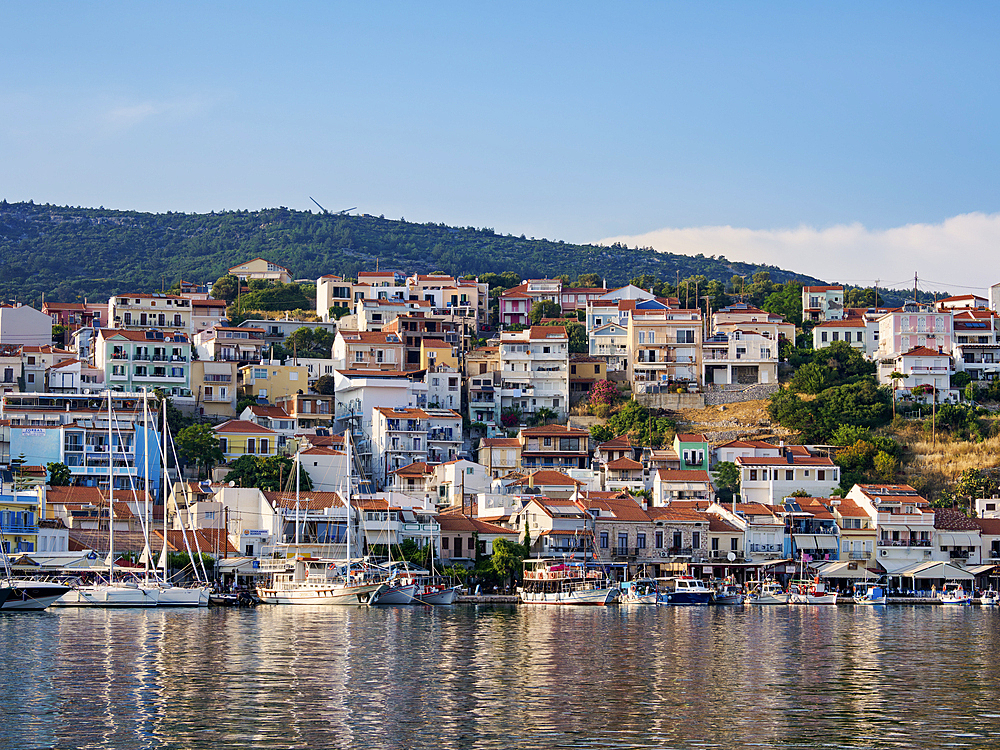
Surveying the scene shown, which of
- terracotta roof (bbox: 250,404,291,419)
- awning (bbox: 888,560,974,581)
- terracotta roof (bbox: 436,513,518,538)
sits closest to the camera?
terracotta roof (bbox: 436,513,518,538)

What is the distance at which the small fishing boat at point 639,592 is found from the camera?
225 feet

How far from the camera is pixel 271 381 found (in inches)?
3831

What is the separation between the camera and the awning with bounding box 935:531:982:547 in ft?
253

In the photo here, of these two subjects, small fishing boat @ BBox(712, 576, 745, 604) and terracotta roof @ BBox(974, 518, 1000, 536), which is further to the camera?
terracotta roof @ BBox(974, 518, 1000, 536)

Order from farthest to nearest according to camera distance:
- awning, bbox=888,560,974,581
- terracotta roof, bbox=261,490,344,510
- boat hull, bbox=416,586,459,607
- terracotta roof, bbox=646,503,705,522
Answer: terracotta roof, bbox=646,503,705,522 → awning, bbox=888,560,974,581 → terracotta roof, bbox=261,490,344,510 → boat hull, bbox=416,586,459,607

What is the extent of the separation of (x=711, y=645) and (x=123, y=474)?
45372 mm

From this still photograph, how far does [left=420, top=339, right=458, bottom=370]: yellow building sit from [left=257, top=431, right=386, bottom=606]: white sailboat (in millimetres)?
33836

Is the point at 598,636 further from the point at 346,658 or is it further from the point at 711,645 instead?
the point at 346,658

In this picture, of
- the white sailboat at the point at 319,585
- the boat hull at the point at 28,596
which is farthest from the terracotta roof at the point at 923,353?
the boat hull at the point at 28,596

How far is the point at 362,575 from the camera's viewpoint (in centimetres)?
6531

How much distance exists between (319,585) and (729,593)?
22083mm

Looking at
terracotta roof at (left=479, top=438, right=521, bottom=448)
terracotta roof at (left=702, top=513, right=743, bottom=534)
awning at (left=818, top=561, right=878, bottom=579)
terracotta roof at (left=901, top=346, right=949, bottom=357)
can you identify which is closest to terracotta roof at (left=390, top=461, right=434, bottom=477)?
terracotta roof at (left=479, top=438, right=521, bottom=448)

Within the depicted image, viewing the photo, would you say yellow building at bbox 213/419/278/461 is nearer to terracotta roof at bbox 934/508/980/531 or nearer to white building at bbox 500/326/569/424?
white building at bbox 500/326/569/424

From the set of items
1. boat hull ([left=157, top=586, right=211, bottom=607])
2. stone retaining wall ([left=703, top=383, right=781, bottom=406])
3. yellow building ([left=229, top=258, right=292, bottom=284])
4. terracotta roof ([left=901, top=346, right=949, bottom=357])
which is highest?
yellow building ([left=229, top=258, right=292, bottom=284])
